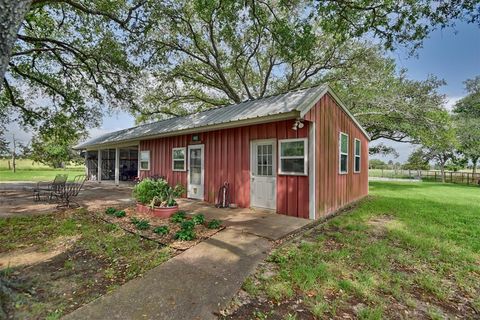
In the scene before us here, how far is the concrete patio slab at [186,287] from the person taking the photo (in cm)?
242

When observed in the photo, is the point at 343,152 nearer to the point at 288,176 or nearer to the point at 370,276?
the point at 288,176

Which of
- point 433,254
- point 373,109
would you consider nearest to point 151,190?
point 433,254

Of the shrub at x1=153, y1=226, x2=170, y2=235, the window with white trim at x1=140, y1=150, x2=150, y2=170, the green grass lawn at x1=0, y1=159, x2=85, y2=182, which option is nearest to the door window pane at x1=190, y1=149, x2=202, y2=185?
the window with white trim at x1=140, y1=150, x2=150, y2=170

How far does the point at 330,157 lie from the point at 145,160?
8411 mm

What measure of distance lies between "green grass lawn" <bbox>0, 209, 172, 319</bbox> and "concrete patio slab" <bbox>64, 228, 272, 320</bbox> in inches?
10.5

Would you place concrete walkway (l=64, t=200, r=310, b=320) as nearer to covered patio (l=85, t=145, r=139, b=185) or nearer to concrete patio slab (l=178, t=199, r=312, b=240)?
concrete patio slab (l=178, t=199, r=312, b=240)

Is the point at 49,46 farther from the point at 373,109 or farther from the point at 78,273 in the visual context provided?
the point at 373,109

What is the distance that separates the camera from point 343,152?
26.5ft

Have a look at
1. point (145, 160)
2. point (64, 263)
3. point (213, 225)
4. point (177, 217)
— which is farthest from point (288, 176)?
point (145, 160)

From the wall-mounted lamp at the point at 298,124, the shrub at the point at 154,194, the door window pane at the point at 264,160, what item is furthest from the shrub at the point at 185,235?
the wall-mounted lamp at the point at 298,124

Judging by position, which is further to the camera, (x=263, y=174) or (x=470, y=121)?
(x=470, y=121)

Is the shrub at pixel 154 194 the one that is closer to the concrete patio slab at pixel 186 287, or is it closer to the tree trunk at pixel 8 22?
the concrete patio slab at pixel 186 287

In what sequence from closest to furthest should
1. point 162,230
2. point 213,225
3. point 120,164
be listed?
point 162,230 < point 213,225 < point 120,164

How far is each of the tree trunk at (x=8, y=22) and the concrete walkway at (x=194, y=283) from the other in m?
2.36
